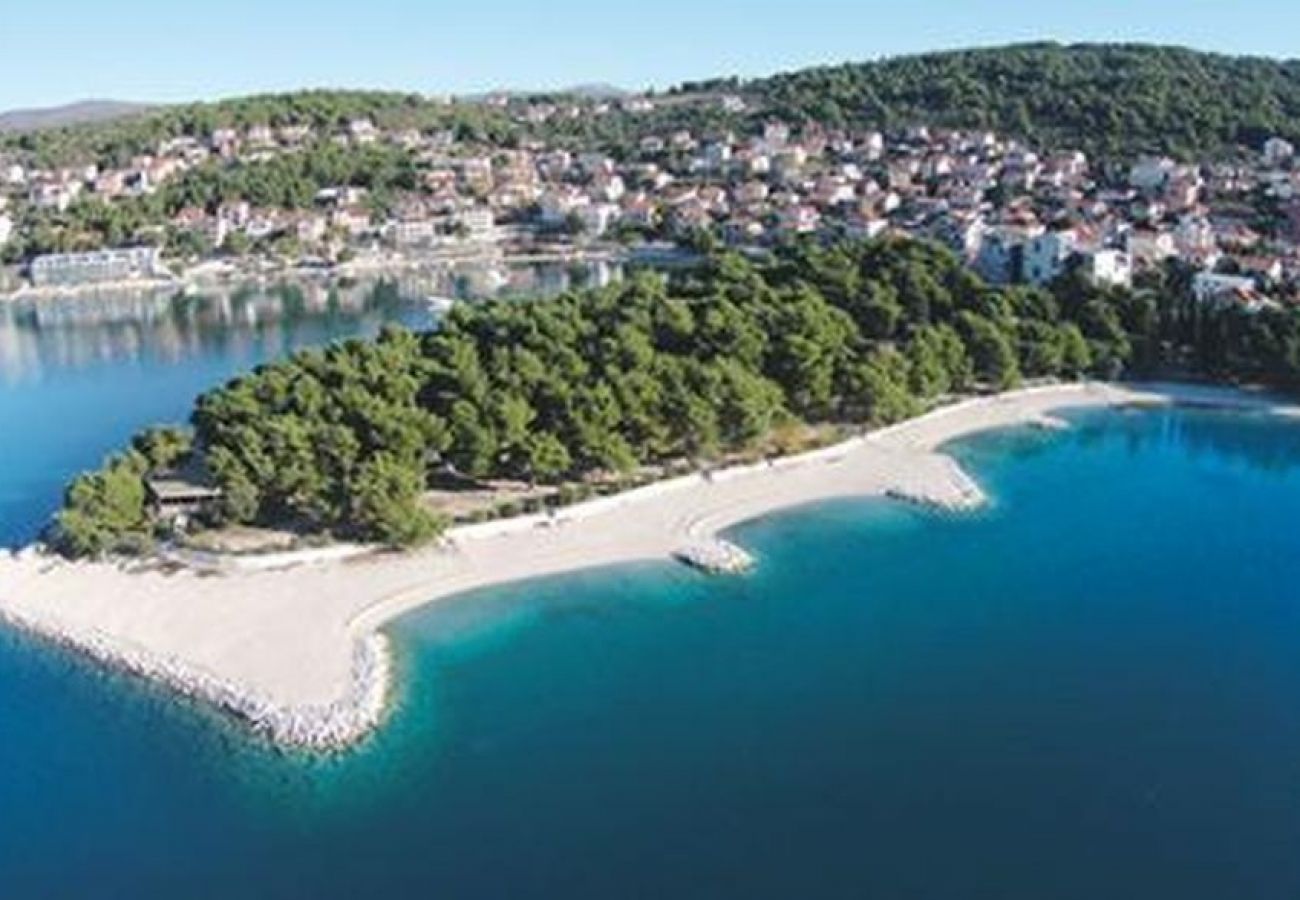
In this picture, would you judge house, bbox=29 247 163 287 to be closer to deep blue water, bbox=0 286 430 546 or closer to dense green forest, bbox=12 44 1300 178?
deep blue water, bbox=0 286 430 546

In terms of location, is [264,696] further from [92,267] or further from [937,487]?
[92,267]

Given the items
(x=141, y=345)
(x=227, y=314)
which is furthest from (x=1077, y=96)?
(x=141, y=345)

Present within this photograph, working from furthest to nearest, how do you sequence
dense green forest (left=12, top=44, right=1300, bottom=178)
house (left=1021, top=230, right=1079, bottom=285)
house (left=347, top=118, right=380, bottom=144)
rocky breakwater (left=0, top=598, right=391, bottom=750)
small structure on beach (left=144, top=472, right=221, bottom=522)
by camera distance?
1. house (left=347, top=118, right=380, bottom=144)
2. dense green forest (left=12, top=44, right=1300, bottom=178)
3. house (left=1021, top=230, right=1079, bottom=285)
4. small structure on beach (left=144, top=472, right=221, bottom=522)
5. rocky breakwater (left=0, top=598, right=391, bottom=750)

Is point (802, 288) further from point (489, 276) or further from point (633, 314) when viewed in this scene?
point (489, 276)

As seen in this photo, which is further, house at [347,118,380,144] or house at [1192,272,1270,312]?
house at [347,118,380,144]

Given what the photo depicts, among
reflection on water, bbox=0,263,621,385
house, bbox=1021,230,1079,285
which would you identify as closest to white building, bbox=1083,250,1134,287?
house, bbox=1021,230,1079,285

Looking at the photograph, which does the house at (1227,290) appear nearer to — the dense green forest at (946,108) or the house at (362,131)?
the dense green forest at (946,108)

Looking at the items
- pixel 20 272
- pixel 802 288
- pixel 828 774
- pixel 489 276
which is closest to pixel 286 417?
pixel 828 774
